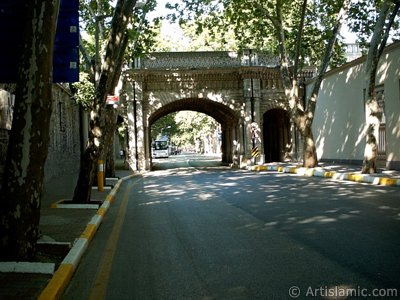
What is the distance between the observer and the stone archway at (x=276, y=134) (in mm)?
32469

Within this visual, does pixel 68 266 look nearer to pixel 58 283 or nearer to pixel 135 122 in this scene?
pixel 58 283

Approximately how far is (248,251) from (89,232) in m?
2.75

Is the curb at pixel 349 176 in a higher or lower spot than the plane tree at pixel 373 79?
lower

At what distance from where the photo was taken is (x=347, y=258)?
5402 mm

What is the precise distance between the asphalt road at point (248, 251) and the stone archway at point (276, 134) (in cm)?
2176

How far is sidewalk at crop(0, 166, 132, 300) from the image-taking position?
15.3 ft

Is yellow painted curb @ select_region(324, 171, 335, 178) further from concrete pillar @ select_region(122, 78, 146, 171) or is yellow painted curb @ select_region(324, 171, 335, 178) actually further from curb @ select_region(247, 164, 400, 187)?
concrete pillar @ select_region(122, 78, 146, 171)

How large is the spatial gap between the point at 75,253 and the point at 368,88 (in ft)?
41.9

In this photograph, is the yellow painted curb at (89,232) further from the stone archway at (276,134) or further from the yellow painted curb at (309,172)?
the stone archway at (276,134)

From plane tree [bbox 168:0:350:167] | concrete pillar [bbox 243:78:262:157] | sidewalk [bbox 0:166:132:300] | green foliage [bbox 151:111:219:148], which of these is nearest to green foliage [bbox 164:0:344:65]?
A: plane tree [bbox 168:0:350:167]

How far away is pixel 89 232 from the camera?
7449 mm

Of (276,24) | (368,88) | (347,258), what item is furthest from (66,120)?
(347,258)

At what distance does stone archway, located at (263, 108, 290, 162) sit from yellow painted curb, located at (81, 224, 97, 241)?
971 inches

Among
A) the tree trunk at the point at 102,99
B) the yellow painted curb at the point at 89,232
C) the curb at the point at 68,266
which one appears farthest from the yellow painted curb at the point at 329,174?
the yellow painted curb at the point at 89,232
